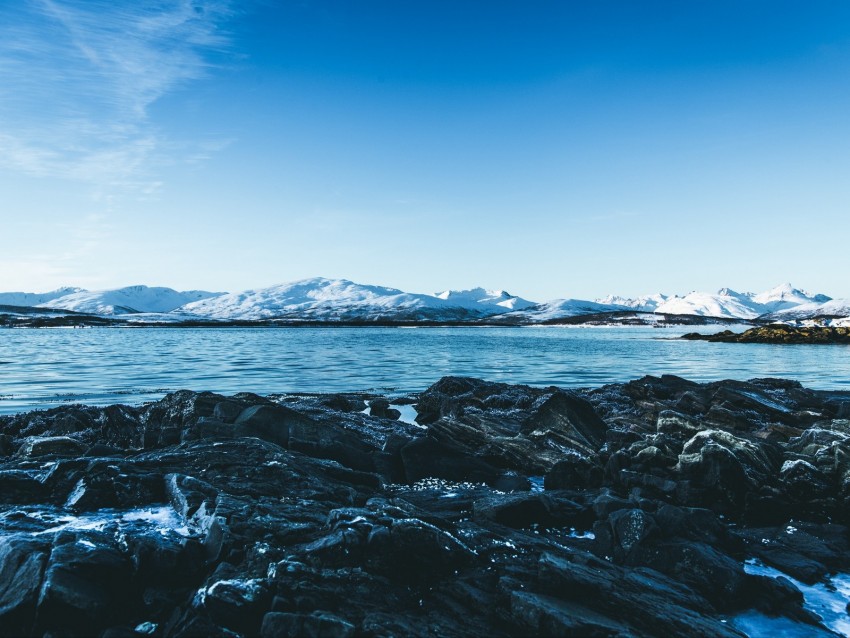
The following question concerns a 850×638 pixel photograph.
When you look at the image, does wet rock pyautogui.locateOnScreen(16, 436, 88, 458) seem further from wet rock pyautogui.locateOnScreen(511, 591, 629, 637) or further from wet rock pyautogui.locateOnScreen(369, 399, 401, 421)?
wet rock pyautogui.locateOnScreen(511, 591, 629, 637)

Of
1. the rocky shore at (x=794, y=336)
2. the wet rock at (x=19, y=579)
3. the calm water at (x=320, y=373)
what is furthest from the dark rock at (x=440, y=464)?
the rocky shore at (x=794, y=336)

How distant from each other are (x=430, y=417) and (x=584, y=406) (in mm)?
7660

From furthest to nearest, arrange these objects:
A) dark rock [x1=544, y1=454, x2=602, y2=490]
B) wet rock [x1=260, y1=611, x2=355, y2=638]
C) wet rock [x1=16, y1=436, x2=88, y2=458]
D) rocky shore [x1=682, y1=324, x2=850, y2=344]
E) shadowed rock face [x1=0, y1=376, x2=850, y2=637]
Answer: rocky shore [x1=682, y1=324, x2=850, y2=344]
wet rock [x1=16, y1=436, x2=88, y2=458]
dark rock [x1=544, y1=454, x2=602, y2=490]
shadowed rock face [x1=0, y1=376, x2=850, y2=637]
wet rock [x1=260, y1=611, x2=355, y2=638]

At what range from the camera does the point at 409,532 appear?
272 inches

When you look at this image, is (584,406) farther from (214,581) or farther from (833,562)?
(214,581)

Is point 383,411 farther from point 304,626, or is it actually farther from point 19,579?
point 304,626

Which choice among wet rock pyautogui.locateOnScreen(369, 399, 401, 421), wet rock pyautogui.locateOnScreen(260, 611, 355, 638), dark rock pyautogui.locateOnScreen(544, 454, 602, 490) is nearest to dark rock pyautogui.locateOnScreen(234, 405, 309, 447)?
dark rock pyautogui.locateOnScreen(544, 454, 602, 490)

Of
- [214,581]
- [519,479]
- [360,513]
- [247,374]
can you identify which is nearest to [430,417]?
[519,479]

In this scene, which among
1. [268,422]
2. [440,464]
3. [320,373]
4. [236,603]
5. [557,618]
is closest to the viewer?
[557,618]

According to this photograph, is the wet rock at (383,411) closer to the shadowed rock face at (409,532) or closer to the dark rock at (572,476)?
the shadowed rock face at (409,532)

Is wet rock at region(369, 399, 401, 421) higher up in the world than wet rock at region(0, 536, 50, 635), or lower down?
lower down

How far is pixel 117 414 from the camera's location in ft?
Answer: 59.5

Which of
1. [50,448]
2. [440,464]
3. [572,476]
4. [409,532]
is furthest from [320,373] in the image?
[409,532]

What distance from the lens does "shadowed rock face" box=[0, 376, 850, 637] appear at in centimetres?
574
